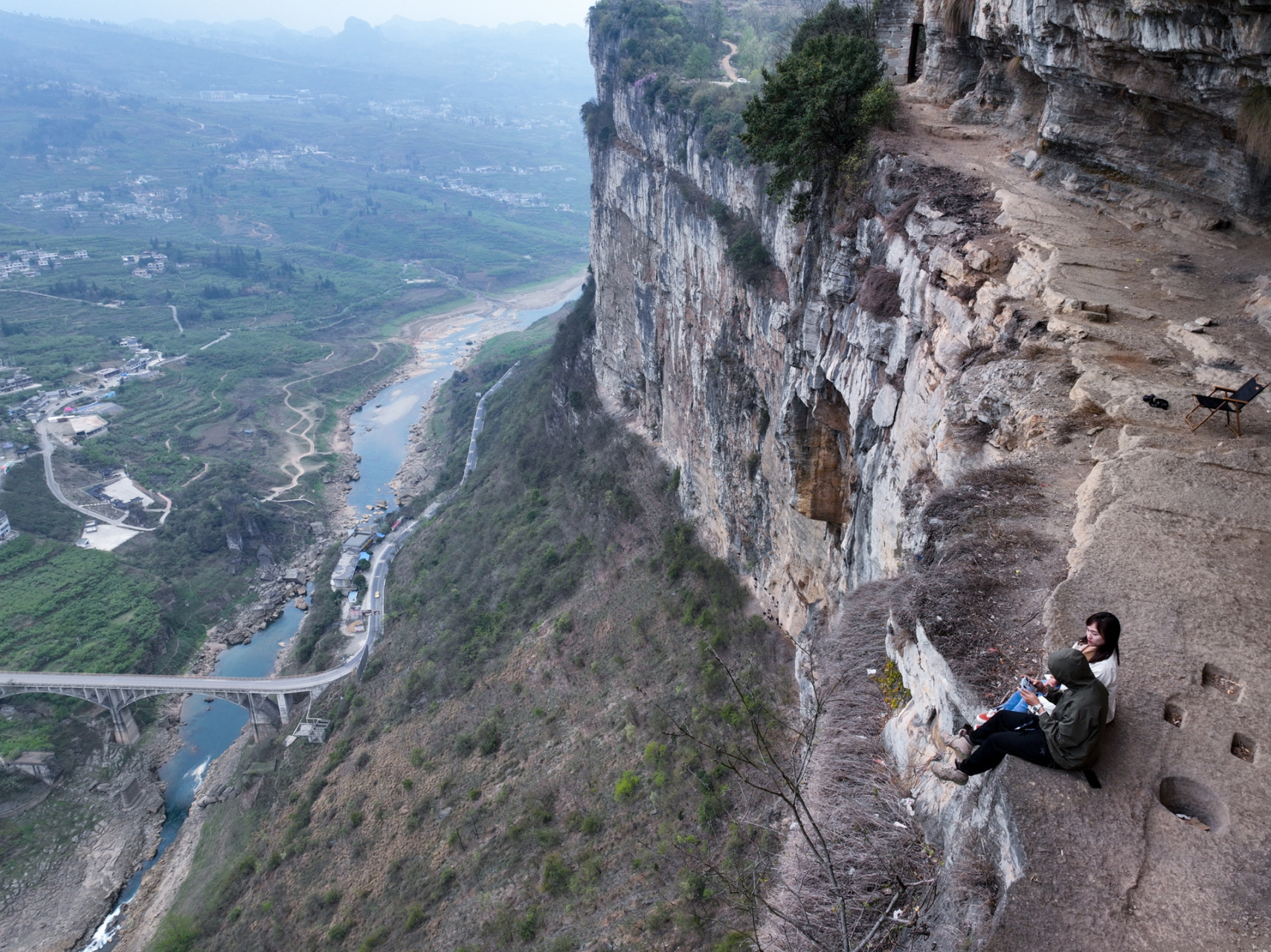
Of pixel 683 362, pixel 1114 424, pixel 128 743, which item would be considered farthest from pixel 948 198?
pixel 128 743

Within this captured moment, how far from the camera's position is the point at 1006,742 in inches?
239

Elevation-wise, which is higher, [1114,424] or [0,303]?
[1114,424]

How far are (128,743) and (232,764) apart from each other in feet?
24.8

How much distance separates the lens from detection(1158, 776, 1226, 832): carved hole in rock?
18.2ft

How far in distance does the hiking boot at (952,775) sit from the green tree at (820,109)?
15.5 meters

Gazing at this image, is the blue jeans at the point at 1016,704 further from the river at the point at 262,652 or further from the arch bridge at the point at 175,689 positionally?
the river at the point at 262,652

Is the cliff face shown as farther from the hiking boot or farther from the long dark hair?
the hiking boot

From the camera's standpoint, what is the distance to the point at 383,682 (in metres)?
40.8

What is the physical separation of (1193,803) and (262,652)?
5757 centimetres

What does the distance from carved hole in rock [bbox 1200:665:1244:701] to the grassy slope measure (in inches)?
389

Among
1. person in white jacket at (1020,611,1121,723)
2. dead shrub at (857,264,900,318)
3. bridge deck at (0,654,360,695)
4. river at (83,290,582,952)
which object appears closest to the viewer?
person in white jacket at (1020,611,1121,723)

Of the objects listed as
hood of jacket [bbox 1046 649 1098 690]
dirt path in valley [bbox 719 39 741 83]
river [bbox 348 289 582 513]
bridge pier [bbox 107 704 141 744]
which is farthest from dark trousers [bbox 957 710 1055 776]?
river [bbox 348 289 582 513]

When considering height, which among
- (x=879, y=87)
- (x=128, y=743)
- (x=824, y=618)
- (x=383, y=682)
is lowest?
(x=128, y=743)

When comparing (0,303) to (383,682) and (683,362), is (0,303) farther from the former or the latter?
(683,362)
